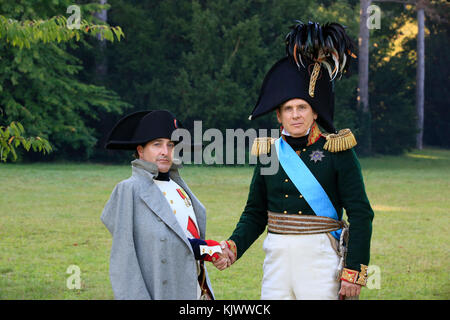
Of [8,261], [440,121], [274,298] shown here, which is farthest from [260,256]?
[440,121]

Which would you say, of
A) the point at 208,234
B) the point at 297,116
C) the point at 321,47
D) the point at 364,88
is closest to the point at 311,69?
the point at 321,47

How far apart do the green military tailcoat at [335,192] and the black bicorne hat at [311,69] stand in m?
0.21

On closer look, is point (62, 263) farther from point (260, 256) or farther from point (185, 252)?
point (185, 252)

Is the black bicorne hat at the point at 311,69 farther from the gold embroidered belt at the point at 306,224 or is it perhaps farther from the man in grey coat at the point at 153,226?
the man in grey coat at the point at 153,226

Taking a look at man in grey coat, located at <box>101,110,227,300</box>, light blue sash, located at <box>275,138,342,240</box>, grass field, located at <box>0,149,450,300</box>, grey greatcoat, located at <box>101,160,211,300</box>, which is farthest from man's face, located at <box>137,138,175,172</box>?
grass field, located at <box>0,149,450,300</box>

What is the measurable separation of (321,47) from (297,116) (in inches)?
15.6

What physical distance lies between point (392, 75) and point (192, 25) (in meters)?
11.9

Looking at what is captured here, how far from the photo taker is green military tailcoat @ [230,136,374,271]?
131 inches

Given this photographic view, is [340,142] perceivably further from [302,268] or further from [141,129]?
[141,129]

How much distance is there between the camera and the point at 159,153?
3.67 metres

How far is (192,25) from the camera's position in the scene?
2623cm

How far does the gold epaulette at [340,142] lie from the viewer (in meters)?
3.38

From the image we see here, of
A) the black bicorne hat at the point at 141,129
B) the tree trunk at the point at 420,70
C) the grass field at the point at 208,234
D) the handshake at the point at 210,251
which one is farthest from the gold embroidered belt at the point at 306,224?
the tree trunk at the point at 420,70

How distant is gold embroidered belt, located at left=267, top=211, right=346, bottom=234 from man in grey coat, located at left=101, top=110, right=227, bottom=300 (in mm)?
420
